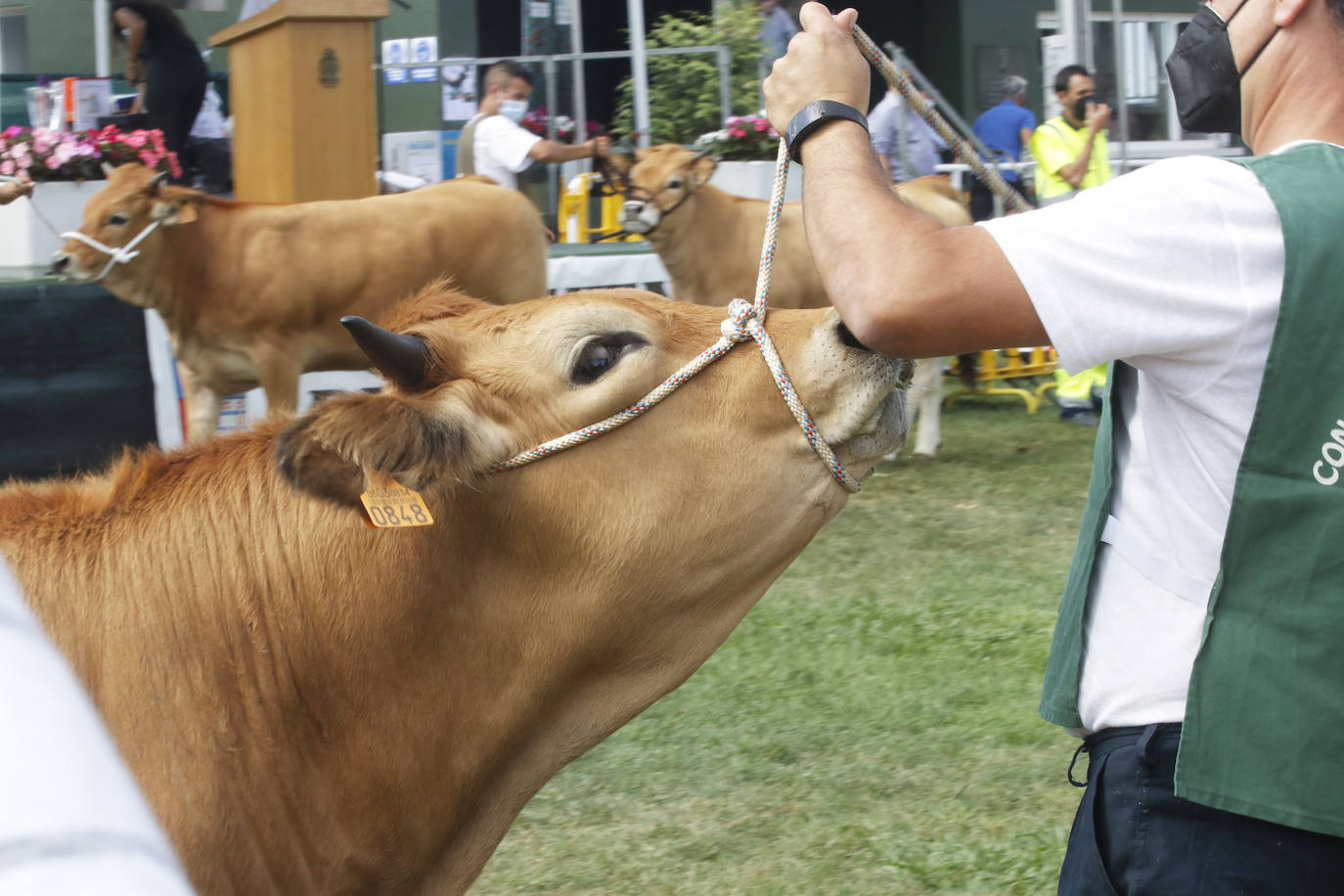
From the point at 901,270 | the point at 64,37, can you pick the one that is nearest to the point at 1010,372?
the point at 901,270

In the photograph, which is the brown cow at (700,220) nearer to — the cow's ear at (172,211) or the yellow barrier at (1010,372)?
the yellow barrier at (1010,372)

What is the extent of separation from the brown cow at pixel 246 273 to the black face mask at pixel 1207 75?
16.5 feet

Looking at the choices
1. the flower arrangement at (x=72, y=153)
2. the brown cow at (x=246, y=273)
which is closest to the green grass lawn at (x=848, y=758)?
the brown cow at (x=246, y=273)

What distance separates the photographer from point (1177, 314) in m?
1.62

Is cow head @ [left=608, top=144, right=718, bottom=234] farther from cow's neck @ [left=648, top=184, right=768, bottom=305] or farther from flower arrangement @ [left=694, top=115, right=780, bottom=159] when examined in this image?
flower arrangement @ [left=694, top=115, right=780, bottom=159]

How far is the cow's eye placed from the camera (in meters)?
2.36

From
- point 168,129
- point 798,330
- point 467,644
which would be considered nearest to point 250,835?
point 467,644

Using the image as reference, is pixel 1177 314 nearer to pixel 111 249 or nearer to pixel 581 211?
pixel 111 249

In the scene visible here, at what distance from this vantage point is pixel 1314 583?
1630 mm

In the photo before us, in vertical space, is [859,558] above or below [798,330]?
below

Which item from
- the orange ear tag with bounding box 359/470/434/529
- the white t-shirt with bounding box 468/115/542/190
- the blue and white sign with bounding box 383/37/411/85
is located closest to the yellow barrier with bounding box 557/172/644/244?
the white t-shirt with bounding box 468/115/542/190

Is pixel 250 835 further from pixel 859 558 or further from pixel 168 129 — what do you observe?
pixel 168 129

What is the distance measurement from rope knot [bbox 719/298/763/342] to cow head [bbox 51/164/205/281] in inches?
208

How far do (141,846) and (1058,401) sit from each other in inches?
411
